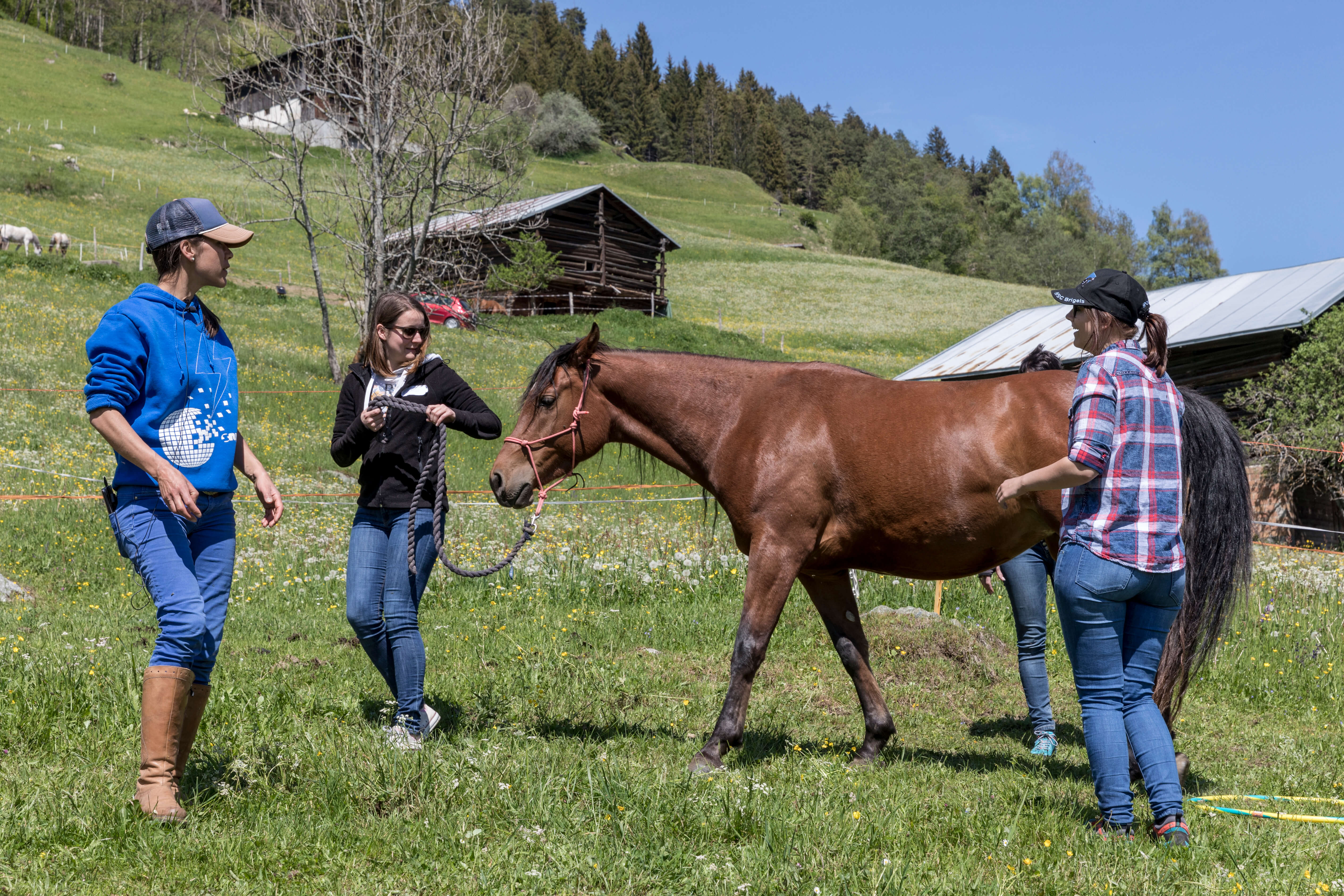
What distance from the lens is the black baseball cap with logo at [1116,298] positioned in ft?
12.3

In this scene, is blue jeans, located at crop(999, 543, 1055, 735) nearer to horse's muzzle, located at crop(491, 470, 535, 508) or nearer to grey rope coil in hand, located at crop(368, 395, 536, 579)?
horse's muzzle, located at crop(491, 470, 535, 508)

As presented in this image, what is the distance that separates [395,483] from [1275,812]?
4401 mm

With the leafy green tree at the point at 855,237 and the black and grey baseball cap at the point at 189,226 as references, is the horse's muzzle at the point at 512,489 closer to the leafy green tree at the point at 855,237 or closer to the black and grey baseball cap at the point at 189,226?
the black and grey baseball cap at the point at 189,226

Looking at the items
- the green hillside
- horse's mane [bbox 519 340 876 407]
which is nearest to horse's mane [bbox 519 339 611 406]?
horse's mane [bbox 519 340 876 407]

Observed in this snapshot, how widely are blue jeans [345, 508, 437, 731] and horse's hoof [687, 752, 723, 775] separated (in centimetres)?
137

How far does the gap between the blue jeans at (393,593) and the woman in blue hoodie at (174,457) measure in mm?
873

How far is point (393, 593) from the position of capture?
4688 millimetres

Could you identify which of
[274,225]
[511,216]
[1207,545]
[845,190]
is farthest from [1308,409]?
[845,190]

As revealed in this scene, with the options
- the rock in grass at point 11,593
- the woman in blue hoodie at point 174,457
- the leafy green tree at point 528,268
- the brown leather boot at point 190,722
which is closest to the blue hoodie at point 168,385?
the woman in blue hoodie at point 174,457

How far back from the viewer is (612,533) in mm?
10523

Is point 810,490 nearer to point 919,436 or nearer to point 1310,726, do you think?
point 919,436

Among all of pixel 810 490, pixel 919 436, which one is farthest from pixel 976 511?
pixel 810 490

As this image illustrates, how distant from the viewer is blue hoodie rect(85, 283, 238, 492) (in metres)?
3.45

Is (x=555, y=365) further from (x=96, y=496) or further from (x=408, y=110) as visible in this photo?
(x=408, y=110)
